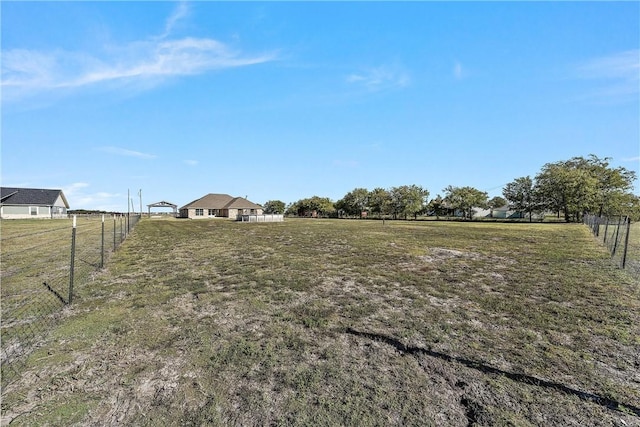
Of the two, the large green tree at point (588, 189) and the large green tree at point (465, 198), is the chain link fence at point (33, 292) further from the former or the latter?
the large green tree at point (465, 198)

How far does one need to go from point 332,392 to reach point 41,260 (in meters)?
11.2

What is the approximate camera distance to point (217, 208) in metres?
58.8

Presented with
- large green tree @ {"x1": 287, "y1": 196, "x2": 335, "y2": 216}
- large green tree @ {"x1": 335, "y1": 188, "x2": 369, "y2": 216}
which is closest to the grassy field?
large green tree @ {"x1": 335, "y1": 188, "x2": 369, "y2": 216}

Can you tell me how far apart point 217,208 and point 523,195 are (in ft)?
190

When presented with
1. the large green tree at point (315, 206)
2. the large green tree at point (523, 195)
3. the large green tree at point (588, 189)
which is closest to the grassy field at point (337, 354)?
the large green tree at point (588, 189)

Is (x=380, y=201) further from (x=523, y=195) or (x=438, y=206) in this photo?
(x=523, y=195)

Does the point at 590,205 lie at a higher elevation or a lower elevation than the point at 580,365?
higher

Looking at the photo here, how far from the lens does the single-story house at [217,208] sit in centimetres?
5634

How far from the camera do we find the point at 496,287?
7.04 meters

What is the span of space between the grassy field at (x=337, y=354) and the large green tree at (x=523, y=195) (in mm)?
57761

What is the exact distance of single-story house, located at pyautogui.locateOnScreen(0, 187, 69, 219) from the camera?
136 feet

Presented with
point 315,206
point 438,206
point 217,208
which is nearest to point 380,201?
point 438,206

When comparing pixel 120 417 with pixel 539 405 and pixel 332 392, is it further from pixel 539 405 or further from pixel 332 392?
pixel 539 405

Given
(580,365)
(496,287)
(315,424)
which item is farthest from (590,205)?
(315,424)
